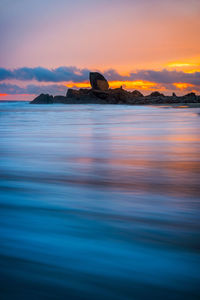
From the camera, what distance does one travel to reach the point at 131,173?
318 centimetres

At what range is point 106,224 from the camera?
5.69 ft

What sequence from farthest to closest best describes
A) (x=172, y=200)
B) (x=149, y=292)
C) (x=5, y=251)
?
(x=172, y=200)
(x=5, y=251)
(x=149, y=292)

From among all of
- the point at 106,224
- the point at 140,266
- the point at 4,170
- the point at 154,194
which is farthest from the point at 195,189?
the point at 4,170

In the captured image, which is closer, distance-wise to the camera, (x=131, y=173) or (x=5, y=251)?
(x=5, y=251)

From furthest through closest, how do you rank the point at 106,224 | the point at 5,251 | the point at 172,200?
1. the point at 172,200
2. the point at 106,224
3. the point at 5,251

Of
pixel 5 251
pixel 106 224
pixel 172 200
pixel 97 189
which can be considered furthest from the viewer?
pixel 97 189

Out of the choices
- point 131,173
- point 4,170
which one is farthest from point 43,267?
point 4,170

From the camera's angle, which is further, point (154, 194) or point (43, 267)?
point (154, 194)

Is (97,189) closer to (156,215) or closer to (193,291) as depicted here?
(156,215)

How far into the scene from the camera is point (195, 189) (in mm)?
2508

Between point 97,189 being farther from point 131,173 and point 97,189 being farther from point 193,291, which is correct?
point 193,291

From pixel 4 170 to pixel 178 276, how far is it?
2.60 meters

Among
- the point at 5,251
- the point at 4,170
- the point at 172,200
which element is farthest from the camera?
the point at 4,170

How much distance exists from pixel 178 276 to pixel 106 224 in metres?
0.62
